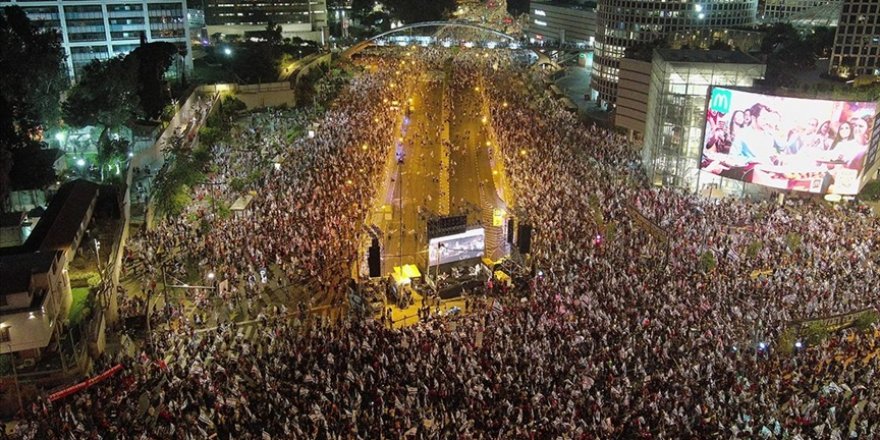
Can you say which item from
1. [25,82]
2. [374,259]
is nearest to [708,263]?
[374,259]

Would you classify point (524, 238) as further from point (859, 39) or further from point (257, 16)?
point (257, 16)

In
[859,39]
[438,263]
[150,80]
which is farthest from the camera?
[859,39]

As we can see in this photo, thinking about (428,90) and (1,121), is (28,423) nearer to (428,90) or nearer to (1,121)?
(1,121)

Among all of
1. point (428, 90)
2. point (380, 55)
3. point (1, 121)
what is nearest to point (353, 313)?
point (1, 121)

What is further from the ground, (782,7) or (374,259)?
(782,7)

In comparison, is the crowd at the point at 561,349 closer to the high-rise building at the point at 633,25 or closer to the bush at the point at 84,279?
the bush at the point at 84,279
